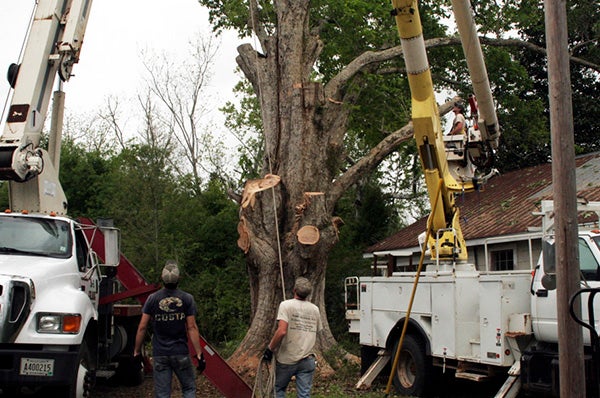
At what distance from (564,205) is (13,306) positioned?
5.58 metres

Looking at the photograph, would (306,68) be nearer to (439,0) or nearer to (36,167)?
(36,167)

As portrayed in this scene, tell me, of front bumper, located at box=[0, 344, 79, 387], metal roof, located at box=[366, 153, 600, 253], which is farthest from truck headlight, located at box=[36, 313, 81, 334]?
metal roof, located at box=[366, 153, 600, 253]

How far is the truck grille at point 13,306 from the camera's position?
7262 millimetres

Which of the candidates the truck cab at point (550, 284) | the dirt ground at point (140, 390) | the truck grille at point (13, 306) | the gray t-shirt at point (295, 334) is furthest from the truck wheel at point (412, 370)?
the truck grille at point (13, 306)

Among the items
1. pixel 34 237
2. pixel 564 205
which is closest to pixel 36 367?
pixel 34 237

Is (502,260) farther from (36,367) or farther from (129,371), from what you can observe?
(36,367)

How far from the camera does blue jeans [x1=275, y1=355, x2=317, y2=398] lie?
25.9 ft

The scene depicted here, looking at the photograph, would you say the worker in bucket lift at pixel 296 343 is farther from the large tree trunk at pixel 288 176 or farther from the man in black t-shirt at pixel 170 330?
the large tree trunk at pixel 288 176

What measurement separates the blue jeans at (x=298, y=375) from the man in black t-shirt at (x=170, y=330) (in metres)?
0.95

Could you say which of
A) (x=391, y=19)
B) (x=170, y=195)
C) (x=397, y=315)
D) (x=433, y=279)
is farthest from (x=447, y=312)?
(x=391, y=19)

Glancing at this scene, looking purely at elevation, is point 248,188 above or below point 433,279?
above

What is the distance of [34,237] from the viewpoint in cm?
888

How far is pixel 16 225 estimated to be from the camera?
29.2ft

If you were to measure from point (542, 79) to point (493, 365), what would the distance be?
21.5 meters
